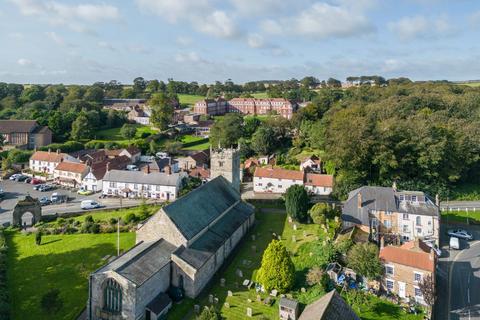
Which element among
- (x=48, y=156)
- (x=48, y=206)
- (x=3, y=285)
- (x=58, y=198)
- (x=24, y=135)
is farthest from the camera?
(x=24, y=135)

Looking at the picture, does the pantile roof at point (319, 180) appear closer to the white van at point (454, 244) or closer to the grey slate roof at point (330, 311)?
the white van at point (454, 244)

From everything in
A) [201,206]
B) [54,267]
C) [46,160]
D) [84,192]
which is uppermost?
[46,160]

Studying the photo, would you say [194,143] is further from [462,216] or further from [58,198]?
[462,216]

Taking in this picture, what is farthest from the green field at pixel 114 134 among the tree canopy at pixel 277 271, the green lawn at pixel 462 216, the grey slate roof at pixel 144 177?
the green lawn at pixel 462 216

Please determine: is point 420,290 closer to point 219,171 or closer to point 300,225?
point 300,225

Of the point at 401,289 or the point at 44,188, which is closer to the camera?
the point at 401,289

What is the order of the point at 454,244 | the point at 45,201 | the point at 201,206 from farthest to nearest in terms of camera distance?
the point at 45,201 → the point at 454,244 → the point at 201,206

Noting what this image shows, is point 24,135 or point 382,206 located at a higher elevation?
point 24,135

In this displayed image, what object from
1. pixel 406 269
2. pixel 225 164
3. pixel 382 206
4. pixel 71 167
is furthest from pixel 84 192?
pixel 406 269
